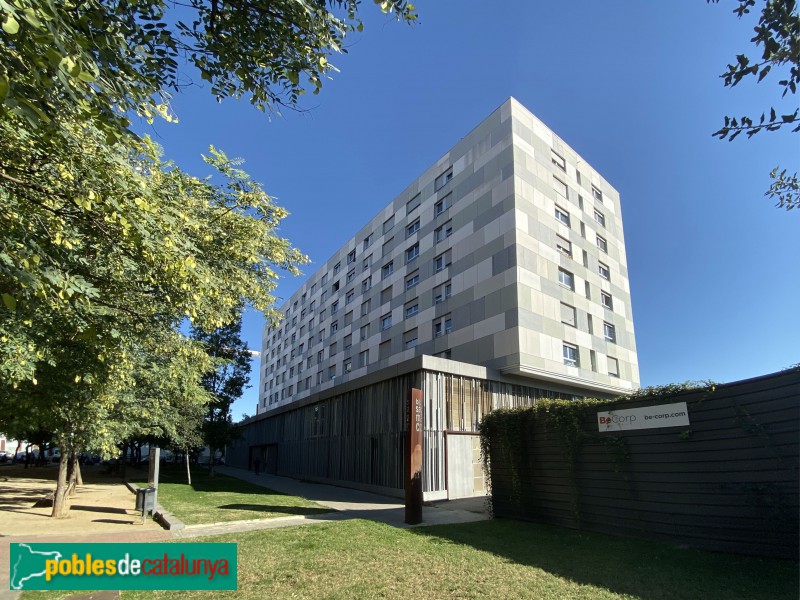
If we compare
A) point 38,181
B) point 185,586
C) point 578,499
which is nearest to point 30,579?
point 185,586

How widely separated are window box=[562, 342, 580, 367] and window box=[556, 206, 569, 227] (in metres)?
7.44

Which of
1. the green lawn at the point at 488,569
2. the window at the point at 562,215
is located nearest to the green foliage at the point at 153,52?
the green lawn at the point at 488,569

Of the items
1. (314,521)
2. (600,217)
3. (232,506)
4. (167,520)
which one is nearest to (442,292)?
(600,217)

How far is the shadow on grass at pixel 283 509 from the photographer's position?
1291cm

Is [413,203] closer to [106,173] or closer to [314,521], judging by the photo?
[314,521]

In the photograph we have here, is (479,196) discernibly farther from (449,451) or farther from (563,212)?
(449,451)

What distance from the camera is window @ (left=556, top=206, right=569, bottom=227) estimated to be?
85.2 ft

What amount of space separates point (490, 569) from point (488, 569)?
0.10ft

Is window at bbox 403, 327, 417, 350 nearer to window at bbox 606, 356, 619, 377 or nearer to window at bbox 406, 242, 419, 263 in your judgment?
window at bbox 406, 242, 419, 263

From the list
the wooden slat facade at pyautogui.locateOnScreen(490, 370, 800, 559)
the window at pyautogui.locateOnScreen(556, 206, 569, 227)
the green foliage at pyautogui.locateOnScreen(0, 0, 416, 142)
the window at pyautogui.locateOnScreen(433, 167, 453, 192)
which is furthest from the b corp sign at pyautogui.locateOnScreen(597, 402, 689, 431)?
the window at pyautogui.locateOnScreen(433, 167, 453, 192)

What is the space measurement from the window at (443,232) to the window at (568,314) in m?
7.94

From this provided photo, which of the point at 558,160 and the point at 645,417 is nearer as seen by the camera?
the point at 645,417

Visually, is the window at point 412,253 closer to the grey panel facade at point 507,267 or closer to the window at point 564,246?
the grey panel facade at point 507,267

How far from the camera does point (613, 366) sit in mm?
26938
